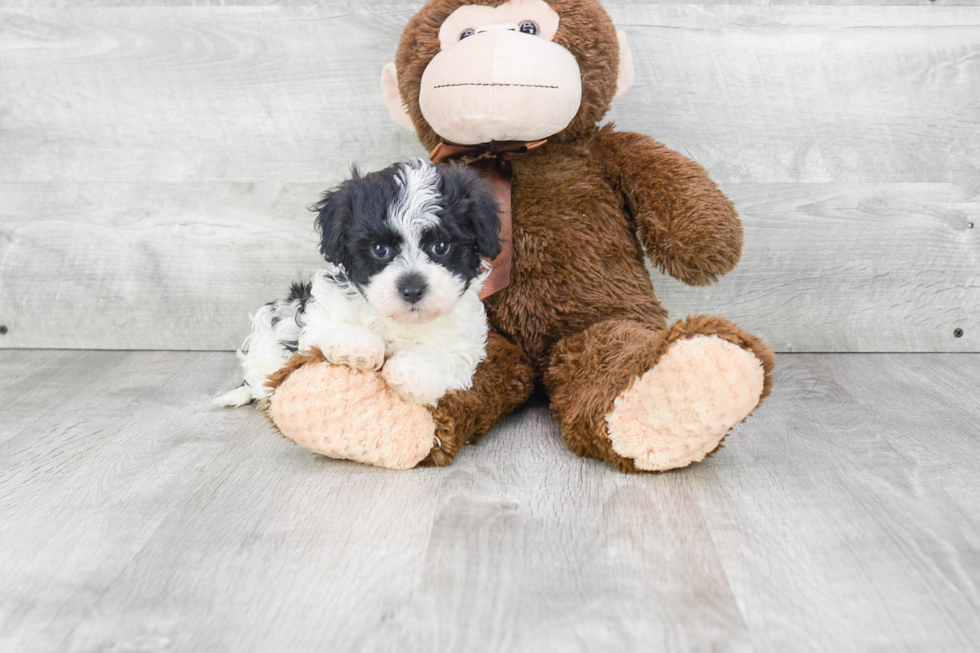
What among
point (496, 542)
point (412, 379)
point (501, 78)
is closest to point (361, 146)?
point (501, 78)

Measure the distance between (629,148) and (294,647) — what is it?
105 centimetres

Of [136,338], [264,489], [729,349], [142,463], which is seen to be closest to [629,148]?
[729,349]

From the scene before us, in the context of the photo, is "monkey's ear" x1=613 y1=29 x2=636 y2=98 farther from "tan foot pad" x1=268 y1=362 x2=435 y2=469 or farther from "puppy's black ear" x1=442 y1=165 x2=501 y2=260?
"tan foot pad" x1=268 y1=362 x2=435 y2=469

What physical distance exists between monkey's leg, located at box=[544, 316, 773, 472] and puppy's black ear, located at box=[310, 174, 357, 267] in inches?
17.5

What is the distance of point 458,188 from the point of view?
3.97 feet

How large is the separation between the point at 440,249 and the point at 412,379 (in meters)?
0.20

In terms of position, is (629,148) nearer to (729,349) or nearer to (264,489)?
(729,349)

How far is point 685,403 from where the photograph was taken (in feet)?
3.69

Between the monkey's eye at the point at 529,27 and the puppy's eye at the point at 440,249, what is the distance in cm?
47

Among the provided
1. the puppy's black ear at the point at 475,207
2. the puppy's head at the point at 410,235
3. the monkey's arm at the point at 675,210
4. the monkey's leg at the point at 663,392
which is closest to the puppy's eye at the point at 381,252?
the puppy's head at the point at 410,235

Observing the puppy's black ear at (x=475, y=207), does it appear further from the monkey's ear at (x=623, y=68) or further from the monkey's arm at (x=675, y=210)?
the monkey's ear at (x=623, y=68)

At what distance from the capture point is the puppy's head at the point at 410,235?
1.16m

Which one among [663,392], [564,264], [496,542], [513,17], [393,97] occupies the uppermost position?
[513,17]

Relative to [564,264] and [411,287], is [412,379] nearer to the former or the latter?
[411,287]
